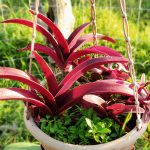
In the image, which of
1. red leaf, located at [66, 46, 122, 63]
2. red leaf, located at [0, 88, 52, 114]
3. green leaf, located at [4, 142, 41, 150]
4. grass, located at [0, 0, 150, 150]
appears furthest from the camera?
grass, located at [0, 0, 150, 150]

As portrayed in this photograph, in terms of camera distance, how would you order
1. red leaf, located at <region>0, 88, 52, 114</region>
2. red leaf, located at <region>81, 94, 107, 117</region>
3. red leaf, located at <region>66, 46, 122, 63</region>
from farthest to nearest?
red leaf, located at <region>66, 46, 122, 63</region> < red leaf, located at <region>81, 94, 107, 117</region> < red leaf, located at <region>0, 88, 52, 114</region>

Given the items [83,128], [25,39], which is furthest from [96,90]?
[25,39]

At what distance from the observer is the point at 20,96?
1385 millimetres

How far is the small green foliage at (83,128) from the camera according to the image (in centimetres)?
146

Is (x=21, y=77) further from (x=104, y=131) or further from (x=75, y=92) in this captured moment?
(x=104, y=131)

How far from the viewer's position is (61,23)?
95.0 inches

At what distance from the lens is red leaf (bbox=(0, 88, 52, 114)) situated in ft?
4.42

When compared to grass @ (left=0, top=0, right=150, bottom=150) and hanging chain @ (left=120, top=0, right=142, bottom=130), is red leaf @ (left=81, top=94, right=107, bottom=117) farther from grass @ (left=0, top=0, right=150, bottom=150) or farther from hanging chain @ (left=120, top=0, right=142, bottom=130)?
grass @ (left=0, top=0, right=150, bottom=150)

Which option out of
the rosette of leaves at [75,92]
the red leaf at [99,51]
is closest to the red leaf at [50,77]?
the rosette of leaves at [75,92]

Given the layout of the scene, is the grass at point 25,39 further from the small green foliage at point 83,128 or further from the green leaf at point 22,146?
the small green foliage at point 83,128

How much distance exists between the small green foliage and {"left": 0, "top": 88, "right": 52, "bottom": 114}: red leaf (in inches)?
2.4

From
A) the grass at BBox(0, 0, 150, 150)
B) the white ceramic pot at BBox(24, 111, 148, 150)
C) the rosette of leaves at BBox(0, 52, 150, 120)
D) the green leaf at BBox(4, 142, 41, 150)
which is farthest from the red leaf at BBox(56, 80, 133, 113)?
the grass at BBox(0, 0, 150, 150)

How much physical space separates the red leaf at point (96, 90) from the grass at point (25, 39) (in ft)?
3.55

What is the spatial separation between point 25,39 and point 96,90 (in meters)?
1.97
